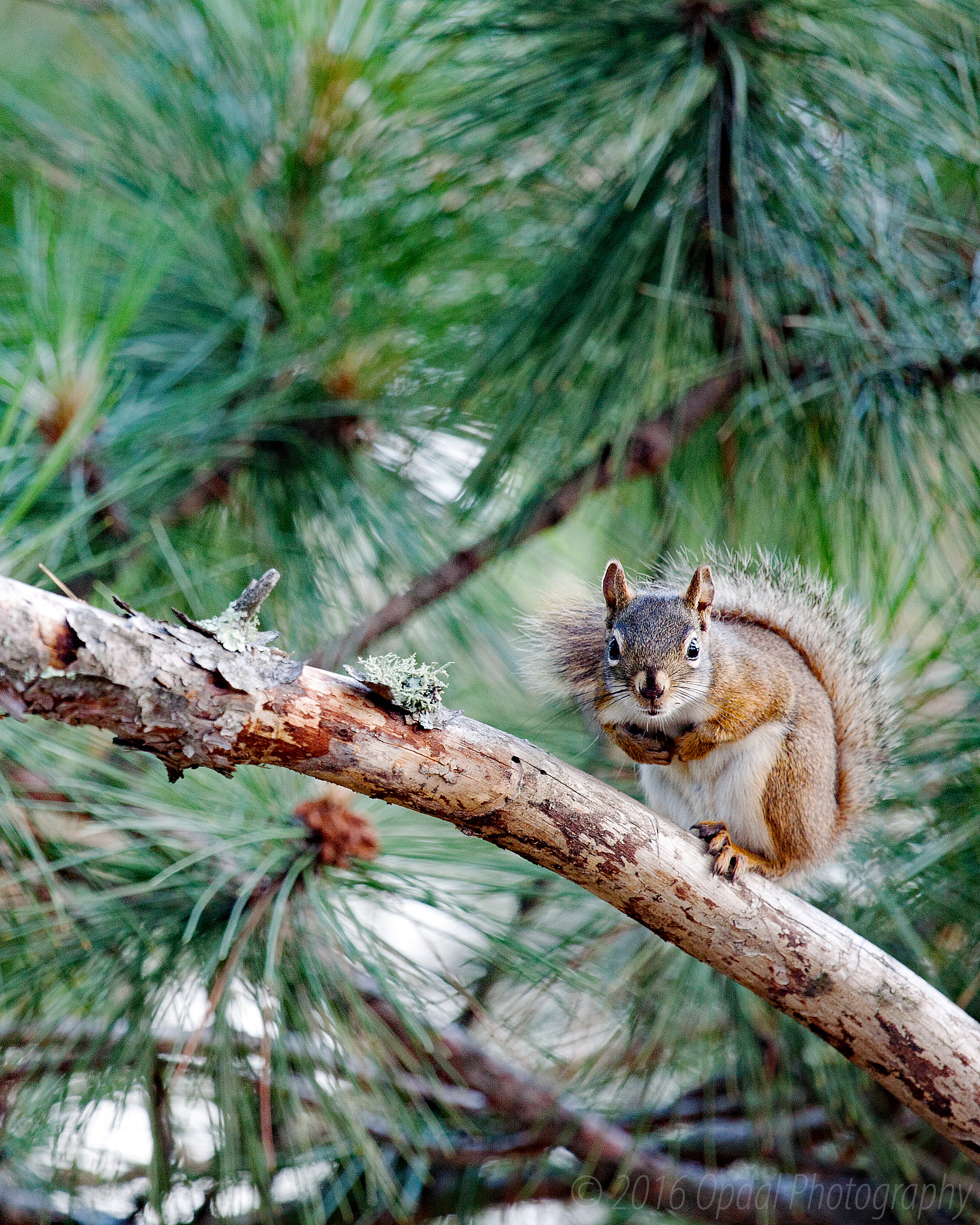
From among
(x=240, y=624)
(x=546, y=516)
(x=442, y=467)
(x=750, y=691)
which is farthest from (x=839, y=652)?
(x=240, y=624)

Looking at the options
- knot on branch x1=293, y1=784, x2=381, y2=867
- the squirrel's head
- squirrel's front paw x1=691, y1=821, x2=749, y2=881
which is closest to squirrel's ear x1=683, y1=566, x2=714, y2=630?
the squirrel's head

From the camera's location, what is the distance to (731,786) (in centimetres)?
126

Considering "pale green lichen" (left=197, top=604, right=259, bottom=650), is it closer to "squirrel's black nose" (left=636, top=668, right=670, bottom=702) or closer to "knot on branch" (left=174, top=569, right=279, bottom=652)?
"knot on branch" (left=174, top=569, right=279, bottom=652)

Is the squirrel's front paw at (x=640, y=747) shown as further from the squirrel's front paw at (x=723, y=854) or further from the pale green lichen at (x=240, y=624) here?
the pale green lichen at (x=240, y=624)

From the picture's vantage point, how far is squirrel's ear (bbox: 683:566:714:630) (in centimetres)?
120

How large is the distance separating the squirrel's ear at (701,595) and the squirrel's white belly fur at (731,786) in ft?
0.48

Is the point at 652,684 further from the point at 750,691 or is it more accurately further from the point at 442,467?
the point at 442,467

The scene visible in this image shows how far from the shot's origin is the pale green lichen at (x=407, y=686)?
0.83 m

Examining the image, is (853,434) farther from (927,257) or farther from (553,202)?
(553,202)

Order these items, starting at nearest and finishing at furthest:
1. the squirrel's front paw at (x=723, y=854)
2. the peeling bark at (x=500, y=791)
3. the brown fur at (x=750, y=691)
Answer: the peeling bark at (x=500, y=791)
the squirrel's front paw at (x=723, y=854)
the brown fur at (x=750, y=691)

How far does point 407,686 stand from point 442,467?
0.82 m

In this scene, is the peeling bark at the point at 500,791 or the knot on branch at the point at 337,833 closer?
the peeling bark at the point at 500,791

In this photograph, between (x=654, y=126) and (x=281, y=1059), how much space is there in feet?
3.98

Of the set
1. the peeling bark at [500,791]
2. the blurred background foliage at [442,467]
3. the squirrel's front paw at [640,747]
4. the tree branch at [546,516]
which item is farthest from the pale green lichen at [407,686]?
the tree branch at [546,516]
